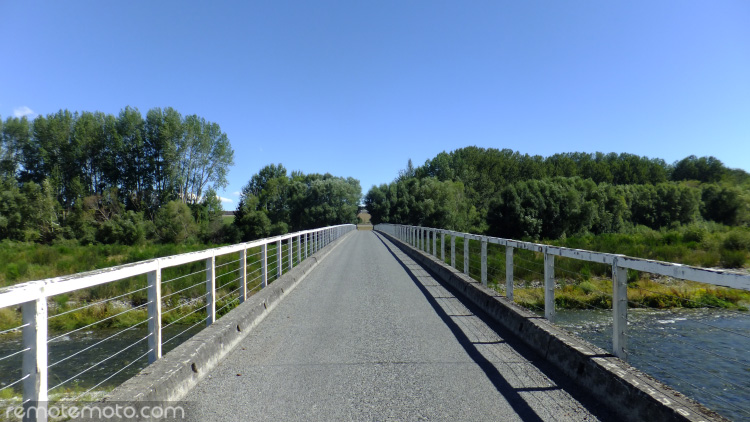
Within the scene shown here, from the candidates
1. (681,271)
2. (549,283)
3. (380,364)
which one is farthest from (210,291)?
(681,271)

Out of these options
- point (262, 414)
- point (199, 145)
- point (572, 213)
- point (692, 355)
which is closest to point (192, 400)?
point (262, 414)

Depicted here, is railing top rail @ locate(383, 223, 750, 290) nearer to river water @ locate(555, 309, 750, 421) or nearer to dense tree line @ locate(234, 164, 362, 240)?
river water @ locate(555, 309, 750, 421)

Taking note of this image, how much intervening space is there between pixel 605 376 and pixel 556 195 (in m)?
60.4

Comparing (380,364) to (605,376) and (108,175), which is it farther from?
(108,175)

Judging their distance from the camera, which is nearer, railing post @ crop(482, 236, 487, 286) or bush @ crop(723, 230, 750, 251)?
railing post @ crop(482, 236, 487, 286)

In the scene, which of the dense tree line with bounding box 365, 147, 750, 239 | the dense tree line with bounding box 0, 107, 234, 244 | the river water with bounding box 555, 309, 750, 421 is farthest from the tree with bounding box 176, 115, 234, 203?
the river water with bounding box 555, 309, 750, 421

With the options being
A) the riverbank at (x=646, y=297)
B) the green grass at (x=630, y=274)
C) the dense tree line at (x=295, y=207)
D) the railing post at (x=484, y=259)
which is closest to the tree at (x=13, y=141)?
the dense tree line at (x=295, y=207)

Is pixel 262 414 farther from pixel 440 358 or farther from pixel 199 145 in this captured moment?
pixel 199 145

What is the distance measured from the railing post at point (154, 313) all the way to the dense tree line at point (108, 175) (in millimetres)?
57834

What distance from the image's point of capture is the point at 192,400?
3.67 metres

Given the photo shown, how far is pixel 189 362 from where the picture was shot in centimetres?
397

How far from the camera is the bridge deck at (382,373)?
344 cm

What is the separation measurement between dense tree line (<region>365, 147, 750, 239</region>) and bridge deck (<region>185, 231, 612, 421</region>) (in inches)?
2084

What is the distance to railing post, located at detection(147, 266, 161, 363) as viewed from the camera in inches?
155
